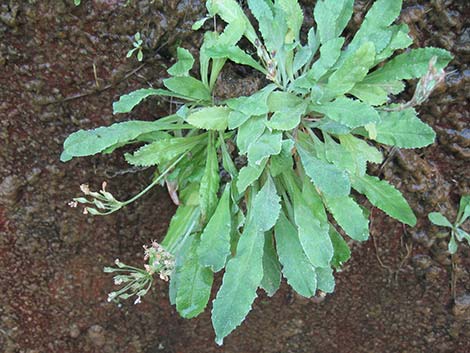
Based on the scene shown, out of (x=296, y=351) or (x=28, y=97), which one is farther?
(x=296, y=351)

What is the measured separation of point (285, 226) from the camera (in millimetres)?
1402

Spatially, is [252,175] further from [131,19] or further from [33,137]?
[33,137]

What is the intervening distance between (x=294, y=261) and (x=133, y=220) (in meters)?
0.69

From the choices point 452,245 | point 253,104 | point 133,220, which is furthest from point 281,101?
point 452,245

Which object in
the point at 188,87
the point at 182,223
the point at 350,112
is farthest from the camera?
the point at 182,223

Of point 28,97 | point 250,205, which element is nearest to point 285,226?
point 250,205

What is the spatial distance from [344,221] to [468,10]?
81 cm

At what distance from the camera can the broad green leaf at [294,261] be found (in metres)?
1.32

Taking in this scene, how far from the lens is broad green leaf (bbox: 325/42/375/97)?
3.90 ft

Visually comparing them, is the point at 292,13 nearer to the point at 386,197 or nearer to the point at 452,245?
the point at 386,197

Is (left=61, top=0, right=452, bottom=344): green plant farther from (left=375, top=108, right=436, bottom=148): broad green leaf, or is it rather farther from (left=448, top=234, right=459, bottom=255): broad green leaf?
(left=448, top=234, right=459, bottom=255): broad green leaf

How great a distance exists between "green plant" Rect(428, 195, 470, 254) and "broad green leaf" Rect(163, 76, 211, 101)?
2.99 feet

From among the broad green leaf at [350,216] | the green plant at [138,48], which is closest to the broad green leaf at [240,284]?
the broad green leaf at [350,216]

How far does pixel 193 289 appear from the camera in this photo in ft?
4.63
